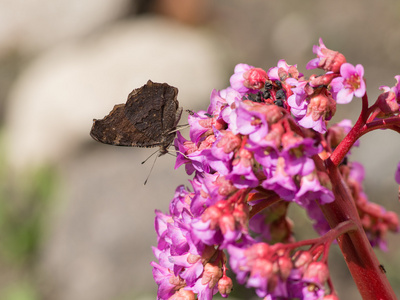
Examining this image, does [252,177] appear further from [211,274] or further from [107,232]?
[107,232]

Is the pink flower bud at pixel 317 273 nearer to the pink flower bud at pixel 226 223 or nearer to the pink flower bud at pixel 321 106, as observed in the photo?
the pink flower bud at pixel 226 223

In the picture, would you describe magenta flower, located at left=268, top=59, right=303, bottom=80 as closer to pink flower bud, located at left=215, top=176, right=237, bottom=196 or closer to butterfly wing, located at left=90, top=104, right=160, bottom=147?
pink flower bud, located at left=215, top=176, right=237, bottom=196

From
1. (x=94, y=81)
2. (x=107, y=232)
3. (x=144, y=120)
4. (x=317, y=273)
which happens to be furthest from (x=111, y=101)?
(x=317, y=273)

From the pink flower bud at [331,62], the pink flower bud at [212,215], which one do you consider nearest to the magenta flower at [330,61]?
the pink flower bud at [331,62]

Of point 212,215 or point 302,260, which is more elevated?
point 212,215

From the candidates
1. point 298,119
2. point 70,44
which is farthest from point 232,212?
point 70,44

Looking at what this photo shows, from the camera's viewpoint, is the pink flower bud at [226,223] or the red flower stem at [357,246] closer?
the pink flower bud at [226,223]
